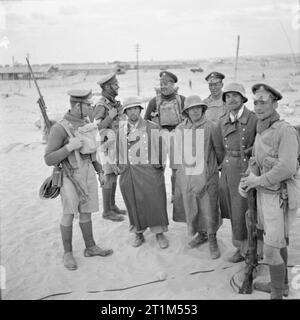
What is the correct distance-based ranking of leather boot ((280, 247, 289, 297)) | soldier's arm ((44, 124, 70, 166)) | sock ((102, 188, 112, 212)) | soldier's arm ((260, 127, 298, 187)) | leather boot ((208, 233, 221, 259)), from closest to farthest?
soldier's arm ((260, 127, 298, 187)) < leather boot ((280, 247, 289, 297)) < soldier's arm ((44, 124, 70, 166)) < leather boot ((208, 233, 221, 259)) < sock ((102, 188, 112, 212))

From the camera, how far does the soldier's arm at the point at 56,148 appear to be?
4.25m

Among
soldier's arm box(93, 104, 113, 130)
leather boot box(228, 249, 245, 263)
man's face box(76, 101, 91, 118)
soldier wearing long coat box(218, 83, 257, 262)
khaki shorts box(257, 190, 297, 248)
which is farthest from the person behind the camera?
soldier's arm box(93, 104, 113, 130)

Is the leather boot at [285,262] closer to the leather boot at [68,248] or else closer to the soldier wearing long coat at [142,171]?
the soldier wearing long coat at [142,171]

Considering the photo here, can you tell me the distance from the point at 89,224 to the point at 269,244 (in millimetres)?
2267

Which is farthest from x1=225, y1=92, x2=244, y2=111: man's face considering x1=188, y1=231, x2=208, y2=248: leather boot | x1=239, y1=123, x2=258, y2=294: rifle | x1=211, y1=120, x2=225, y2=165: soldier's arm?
x1=188, y1=231, x2=208, y2=248: leather boot

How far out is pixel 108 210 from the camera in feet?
20.1

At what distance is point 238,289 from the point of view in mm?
3934

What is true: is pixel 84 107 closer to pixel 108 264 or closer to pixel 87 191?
pixel 87 191

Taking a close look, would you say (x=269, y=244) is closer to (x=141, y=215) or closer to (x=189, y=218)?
(x=189, y=218)

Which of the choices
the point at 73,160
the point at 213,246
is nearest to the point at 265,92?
the point at 213,246

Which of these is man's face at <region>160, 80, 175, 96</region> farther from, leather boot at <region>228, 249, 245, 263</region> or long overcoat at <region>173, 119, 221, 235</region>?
leather boot at <region>228, 249, 245, 263</region>

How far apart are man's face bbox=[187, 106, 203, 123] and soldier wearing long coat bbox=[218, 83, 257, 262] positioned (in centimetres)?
31

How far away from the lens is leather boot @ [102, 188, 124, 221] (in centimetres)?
598

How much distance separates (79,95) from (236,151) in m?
1.85
